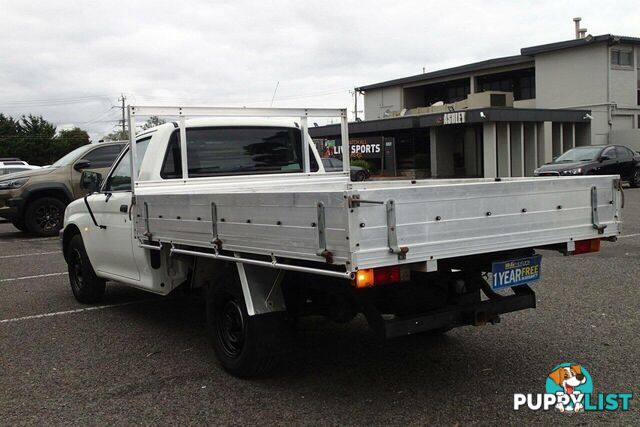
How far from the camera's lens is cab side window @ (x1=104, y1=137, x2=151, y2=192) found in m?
6.06

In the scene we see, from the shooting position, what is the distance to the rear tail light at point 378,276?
3318 mm

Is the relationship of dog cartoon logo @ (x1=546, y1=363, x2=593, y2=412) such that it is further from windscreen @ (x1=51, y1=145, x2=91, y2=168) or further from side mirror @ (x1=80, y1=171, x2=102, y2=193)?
windscreen @ (x1=51, y1=145, x2=91, y2=168)

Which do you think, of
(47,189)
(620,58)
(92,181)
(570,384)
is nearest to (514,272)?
(570,384)

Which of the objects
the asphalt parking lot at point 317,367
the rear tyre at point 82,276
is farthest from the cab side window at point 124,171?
the asphalt parking lot at point 317,367

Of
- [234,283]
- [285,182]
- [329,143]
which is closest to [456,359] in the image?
[234,283]

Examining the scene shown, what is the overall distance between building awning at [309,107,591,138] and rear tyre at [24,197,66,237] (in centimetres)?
1758

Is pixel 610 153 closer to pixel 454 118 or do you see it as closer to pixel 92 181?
pixel 454 118

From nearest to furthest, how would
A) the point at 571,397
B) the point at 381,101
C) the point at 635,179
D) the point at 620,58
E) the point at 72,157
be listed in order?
1. the point at 571,397
2. the point at 72,157
3. the point at 635,179
4. the point at 620,58
5. the point at 381,101

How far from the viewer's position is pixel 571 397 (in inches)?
162

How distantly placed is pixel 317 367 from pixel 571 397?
70.8 inches

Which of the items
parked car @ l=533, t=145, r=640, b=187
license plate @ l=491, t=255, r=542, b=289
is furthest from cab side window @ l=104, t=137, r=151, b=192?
parked car @ l=533, t=145, r=640, b=187

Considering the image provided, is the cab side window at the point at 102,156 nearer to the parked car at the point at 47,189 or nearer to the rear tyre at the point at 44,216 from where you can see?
the parked car at the point at 47,189

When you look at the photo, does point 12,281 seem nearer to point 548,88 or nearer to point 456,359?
point 456,359

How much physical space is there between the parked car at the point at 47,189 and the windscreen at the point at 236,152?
7800 mm
